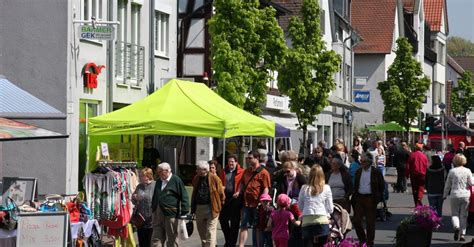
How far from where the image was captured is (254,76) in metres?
30.5

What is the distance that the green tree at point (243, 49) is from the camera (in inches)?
1167

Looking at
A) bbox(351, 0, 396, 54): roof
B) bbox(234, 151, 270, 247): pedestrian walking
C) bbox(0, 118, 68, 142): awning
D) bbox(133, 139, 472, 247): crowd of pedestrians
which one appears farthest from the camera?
bbox(351, 0, 396, 54): roof

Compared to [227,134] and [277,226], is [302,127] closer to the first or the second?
[227,134]

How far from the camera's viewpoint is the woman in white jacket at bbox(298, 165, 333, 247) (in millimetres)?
15367

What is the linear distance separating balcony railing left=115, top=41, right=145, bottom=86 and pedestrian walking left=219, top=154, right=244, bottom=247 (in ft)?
25.6

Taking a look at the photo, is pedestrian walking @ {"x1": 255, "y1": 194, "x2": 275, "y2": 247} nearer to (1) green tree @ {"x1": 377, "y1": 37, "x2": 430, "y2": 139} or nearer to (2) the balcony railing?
(2) the balcony railing

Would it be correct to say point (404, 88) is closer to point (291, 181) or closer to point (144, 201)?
point (291, 181)

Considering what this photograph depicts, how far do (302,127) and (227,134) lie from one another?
20026 millimetres

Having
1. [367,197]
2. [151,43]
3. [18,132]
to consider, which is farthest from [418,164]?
[18,132]

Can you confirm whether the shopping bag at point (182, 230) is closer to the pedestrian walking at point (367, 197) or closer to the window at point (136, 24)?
the pedestrian walking at point (367, 197)

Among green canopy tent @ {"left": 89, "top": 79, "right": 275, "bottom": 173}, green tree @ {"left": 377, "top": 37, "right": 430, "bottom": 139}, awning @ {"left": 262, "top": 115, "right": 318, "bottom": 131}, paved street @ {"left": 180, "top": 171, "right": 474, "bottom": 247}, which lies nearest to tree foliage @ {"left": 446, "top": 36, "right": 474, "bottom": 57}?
green tree @ {"left": 377, "top": 37, "right": 430, "bottom": 139}

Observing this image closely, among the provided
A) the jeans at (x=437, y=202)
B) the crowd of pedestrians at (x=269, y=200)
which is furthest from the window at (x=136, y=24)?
the jeans at (x=437, y=202)

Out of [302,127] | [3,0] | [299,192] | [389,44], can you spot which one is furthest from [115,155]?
[389,44]

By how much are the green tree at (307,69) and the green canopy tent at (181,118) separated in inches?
671
